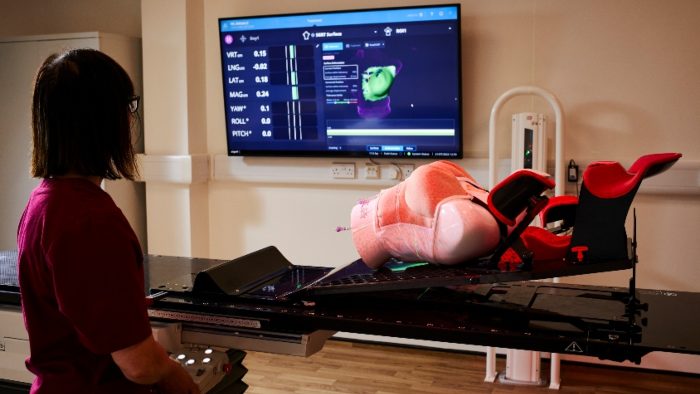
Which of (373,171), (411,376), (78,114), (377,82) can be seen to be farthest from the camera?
(373,171)

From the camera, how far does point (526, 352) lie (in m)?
3.54

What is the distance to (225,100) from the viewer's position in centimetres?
420

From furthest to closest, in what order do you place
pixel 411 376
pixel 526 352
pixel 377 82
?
pixel 377 82, pixel 411 376, pixel 526 352

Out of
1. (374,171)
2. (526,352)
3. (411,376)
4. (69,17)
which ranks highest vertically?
(69,17)

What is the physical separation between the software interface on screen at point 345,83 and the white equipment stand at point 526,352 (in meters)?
0.27

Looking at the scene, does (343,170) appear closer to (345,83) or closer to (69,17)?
(345,83)

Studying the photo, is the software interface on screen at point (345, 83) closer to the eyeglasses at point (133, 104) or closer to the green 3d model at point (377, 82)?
the green 3d model at point (377, 82)

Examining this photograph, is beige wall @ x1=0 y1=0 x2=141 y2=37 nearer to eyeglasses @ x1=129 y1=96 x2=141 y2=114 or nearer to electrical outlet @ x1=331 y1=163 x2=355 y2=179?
electrical outlet @ x1=331 y1=163 x2=355 y2=179

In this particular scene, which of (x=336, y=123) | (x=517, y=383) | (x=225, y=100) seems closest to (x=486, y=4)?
(x=336, y=123)

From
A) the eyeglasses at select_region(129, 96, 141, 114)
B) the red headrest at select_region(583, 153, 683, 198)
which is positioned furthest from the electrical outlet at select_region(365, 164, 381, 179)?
the eyeglasses at select_region(129, 96, 141, 114)

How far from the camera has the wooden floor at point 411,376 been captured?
3.53 metres

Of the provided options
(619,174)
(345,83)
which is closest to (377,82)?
(345,83)

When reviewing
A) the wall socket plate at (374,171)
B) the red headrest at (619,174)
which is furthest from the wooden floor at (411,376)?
the red headrest at (619,174)

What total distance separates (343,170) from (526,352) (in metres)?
1.37
